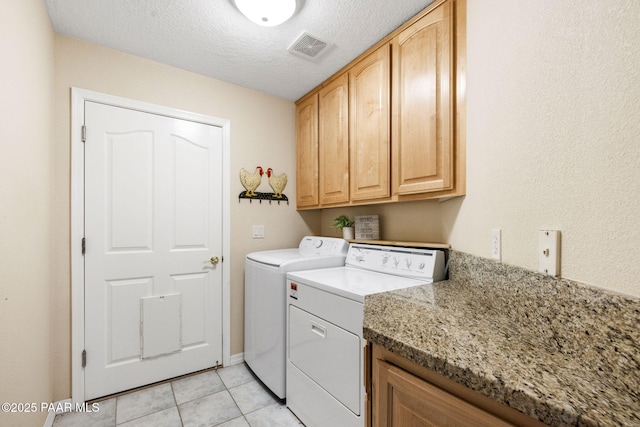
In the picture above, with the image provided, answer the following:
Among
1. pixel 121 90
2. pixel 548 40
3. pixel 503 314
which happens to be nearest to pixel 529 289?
pixel 503 314

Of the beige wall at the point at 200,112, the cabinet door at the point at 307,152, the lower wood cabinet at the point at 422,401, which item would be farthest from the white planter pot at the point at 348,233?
the lower wood cabinet at the point at 422,401

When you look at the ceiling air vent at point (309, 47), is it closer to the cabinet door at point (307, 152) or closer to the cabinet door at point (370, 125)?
the cabinet door at point (370, 125)

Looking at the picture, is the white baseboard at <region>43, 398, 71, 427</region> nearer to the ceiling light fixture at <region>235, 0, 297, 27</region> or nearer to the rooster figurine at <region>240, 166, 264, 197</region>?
the rooster figurine at <region>240, 166, 264, 197</region>

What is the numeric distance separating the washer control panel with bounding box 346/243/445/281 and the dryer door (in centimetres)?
54

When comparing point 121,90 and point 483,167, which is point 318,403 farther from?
point 121,90

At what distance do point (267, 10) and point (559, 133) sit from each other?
1474 millimetres

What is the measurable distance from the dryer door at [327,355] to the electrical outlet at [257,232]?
36.7 inches

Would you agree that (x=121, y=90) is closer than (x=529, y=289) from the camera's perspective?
No

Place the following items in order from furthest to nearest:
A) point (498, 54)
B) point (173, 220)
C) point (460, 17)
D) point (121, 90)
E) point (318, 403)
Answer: point (173, 220), point (121, 90), point (318, 403), point (460, 17), point (498, 54)

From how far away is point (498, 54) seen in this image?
1119 millimetres

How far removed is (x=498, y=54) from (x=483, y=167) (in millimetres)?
455

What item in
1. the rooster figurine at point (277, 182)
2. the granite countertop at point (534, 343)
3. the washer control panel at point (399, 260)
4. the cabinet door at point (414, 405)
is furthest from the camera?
the rooster figurine at point (277, 182)

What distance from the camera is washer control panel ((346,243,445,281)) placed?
1497mm

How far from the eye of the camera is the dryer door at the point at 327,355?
1239mm
